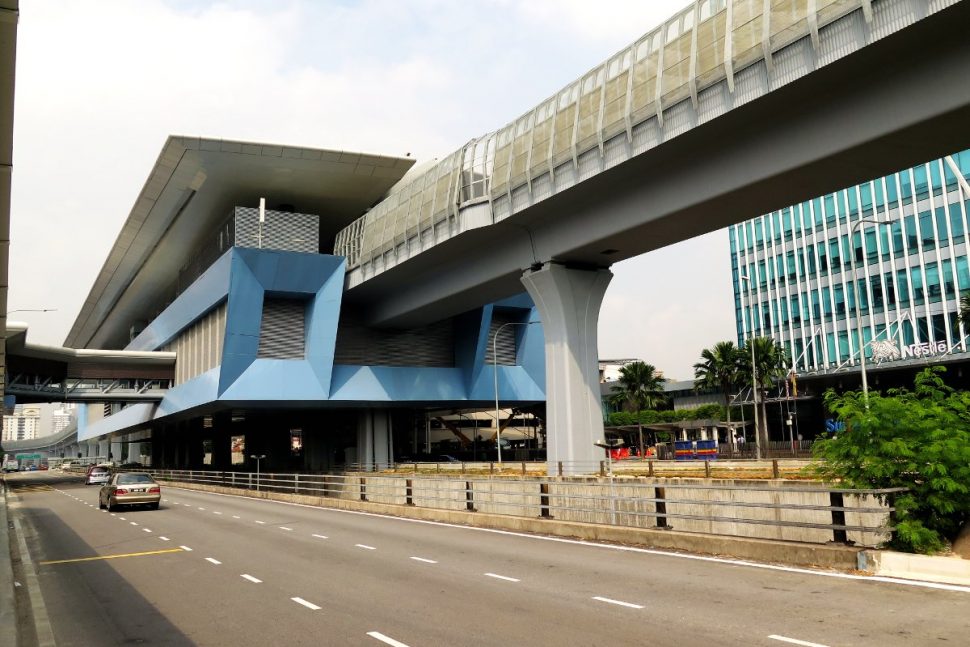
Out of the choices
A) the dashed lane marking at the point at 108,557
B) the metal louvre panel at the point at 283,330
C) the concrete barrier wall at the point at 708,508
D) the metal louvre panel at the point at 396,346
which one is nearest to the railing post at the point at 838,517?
the concrete barrier wall at the point at 708,508

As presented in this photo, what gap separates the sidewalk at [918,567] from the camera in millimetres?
10062

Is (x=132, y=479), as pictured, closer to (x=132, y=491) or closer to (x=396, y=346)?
(x=132, y=491)

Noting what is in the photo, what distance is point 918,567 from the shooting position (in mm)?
10430

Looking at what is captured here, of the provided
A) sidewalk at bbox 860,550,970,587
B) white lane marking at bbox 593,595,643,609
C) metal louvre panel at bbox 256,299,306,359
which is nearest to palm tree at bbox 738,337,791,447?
metal louvre panel at bbox 256,299,306,359

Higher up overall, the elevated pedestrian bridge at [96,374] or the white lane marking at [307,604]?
the elevated pedestrian bridge at [96,374]

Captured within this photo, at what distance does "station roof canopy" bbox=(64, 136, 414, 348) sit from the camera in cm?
4209

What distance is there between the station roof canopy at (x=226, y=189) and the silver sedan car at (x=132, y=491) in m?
18.7

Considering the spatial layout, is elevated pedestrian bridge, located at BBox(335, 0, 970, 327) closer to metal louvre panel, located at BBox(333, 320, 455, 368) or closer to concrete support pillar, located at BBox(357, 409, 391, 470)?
metal louvre panel, located at BBox(333, 320, 455, 368)

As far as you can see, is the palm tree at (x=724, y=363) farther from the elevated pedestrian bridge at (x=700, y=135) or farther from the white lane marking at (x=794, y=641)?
the white lane marking at (x=794, y=641)

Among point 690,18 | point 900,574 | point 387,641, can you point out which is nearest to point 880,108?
point 690,18

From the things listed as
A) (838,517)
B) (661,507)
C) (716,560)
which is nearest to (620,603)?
(716,560)

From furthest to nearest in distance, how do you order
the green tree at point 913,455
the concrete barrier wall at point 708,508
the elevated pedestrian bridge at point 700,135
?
the elevated pedestrian bridge at point 700,135, the concrete barrier wall at point 708,508, the green tree at point 913,455

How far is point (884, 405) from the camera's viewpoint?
11.5m

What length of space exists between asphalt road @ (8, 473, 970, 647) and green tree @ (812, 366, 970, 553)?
1.30 metres
